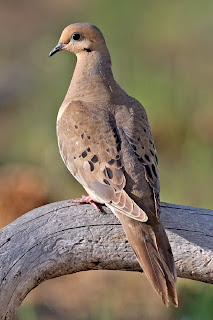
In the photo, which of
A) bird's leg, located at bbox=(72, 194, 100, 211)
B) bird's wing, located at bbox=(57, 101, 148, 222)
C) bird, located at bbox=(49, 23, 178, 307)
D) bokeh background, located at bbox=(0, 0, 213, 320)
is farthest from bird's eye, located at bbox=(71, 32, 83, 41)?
bokeh background, located at bbox=(0, 0, 213, 320)

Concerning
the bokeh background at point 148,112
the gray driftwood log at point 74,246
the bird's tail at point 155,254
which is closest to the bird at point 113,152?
the bird's tail at point 155,254

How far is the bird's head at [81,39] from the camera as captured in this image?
13.3ft

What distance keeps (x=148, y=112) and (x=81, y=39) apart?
91.0 inches

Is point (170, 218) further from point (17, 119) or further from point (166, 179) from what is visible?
point (17, 119)

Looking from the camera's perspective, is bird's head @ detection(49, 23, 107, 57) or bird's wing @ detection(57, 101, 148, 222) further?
bird's head @ detection(49, 23, 107, 57)

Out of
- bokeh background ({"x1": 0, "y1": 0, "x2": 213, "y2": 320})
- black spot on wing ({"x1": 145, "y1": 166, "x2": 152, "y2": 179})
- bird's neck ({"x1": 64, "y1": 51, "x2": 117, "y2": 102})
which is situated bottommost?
bokeh background ({"x1": 0, "y1": 0, "x2": 213, "y2": 320})

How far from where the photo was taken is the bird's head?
4.07 m

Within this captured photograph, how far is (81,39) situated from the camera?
13.4ft

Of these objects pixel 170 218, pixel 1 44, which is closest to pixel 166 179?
pixel 170 218

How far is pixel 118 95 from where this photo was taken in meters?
4.03

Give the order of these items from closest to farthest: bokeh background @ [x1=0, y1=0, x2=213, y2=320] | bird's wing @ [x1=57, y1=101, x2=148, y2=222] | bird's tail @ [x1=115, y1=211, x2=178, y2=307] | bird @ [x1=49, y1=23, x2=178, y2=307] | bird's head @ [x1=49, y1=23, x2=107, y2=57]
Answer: bird's tail @ [x1=115, y1=211, x2=178, y2=307] < bird @ [x1=49, y1=23, x2=178, y2=307] < bird's wing @ [x1=57, y1=101, x2=148, y2=222] < bird's head @ [x1=49, y1=23, x2=107, y2=57] < bokeh background @ [x1=0, y1=0, x2=213, y2=320]

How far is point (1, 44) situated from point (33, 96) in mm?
1866

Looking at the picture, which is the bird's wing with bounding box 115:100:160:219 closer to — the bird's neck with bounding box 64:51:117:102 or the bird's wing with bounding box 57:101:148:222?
the bird's wing with bounding box 57:101:148:222

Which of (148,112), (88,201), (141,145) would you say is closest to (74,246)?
(88,201)
